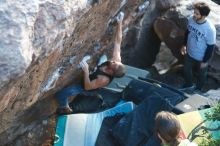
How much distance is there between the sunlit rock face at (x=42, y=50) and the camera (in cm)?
493

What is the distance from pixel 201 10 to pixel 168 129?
124 inches

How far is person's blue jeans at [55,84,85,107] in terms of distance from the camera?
7508 mm

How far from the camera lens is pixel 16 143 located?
747cm

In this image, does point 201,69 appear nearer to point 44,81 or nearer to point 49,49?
point 44,81

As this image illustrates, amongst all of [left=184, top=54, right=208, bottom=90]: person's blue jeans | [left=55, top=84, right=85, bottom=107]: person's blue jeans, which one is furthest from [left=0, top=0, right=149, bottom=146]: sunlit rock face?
[left=184, top=54, right=208, bottom=90]: person's blue jeans

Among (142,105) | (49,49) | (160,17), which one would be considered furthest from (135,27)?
(49,49)

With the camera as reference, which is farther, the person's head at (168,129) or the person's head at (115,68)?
the person's head at (115,68)

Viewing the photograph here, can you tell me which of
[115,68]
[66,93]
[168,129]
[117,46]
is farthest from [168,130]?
[117,46]

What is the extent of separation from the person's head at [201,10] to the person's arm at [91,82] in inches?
70.9

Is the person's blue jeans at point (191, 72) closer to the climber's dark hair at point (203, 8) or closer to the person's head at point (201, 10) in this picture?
the person's head at point (201, 10)

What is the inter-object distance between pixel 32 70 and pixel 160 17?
17.1ft

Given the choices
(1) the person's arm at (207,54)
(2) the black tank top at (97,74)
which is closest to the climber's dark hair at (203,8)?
(1) the person's arm at (207,54)

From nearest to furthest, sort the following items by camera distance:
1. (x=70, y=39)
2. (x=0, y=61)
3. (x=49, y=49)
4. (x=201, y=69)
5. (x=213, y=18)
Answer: (x=0, y=61), (x=49, y=49), (x=70, y=39), (x=201, y=69), (x=213, y=18)

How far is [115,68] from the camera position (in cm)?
749
